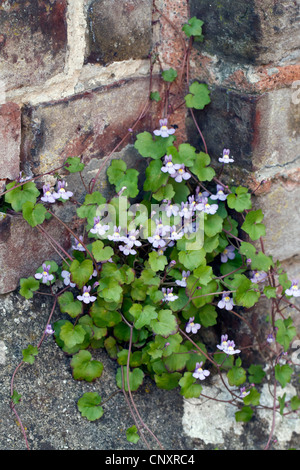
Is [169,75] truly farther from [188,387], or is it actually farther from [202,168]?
[188,387]

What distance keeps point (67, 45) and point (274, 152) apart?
0.79 m

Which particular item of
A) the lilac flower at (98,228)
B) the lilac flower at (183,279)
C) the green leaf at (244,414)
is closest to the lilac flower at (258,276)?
the lilac flower at (183,279)

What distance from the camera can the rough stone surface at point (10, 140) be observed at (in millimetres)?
1616

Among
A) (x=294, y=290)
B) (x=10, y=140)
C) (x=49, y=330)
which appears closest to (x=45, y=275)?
(x=49, y=330)

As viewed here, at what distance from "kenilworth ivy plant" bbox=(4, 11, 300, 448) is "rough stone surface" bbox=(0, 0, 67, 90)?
0.99 feet

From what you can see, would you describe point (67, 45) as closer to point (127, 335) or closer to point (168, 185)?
point (168, 185)

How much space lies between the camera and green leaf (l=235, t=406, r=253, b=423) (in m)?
1.98

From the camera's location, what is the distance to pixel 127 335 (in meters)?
1.91

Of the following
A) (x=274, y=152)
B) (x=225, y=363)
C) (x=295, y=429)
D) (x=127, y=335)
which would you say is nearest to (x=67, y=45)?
(x=274, y=152)

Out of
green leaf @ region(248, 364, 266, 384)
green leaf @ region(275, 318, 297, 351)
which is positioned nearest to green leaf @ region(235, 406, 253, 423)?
green leaf @ region(248, 364, 266, 384)

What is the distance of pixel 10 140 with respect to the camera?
5.41ft

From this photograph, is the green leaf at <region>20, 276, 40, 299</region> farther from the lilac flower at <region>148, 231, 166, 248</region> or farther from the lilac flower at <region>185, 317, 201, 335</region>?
the lilac flower at <region>185, 317, 201, 335</region>

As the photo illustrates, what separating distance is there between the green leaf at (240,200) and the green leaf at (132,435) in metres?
0.79

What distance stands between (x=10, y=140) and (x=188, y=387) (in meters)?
1.00
